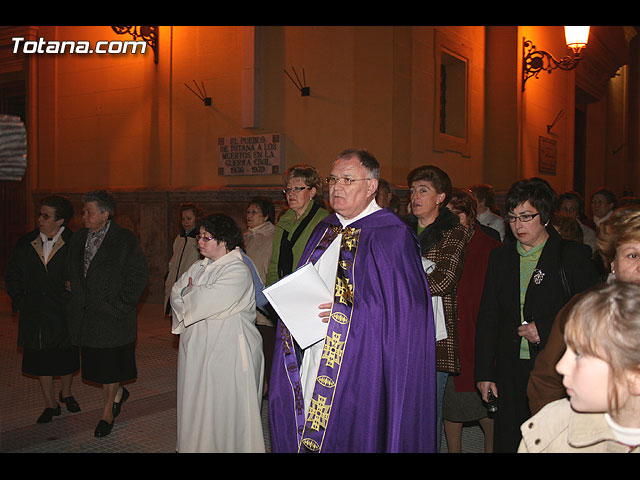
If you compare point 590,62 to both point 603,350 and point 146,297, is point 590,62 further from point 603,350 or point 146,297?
point 603,350

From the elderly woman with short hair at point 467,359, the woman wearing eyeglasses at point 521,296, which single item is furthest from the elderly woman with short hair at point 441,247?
the woman wearing eyeglasses at point 521,296

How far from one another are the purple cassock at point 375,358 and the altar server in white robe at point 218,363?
2.68 feet

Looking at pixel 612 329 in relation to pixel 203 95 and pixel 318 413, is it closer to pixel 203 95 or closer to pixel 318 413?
pixel 318 413

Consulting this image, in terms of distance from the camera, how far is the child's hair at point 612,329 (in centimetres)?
177

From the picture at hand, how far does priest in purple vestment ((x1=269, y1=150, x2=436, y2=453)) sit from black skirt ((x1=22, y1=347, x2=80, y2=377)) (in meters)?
2.89

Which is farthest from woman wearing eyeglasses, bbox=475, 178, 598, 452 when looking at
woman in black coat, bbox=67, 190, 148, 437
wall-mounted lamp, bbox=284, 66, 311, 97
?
wall-mounted lamp, bbox=284, 66, 311, 97

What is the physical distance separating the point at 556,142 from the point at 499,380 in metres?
12.1

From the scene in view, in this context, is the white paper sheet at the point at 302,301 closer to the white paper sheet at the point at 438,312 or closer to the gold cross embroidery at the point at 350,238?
the gold cross embroidery at the point at 350,238

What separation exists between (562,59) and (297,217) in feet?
30.5

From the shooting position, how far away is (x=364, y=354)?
3.39m

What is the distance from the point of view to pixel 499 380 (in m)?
3.83

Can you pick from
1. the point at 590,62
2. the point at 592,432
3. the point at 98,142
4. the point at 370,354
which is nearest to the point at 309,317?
the point at 370,354

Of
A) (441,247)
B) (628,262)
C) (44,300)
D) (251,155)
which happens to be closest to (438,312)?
(441,247)

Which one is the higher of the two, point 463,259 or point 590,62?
point 590,62
